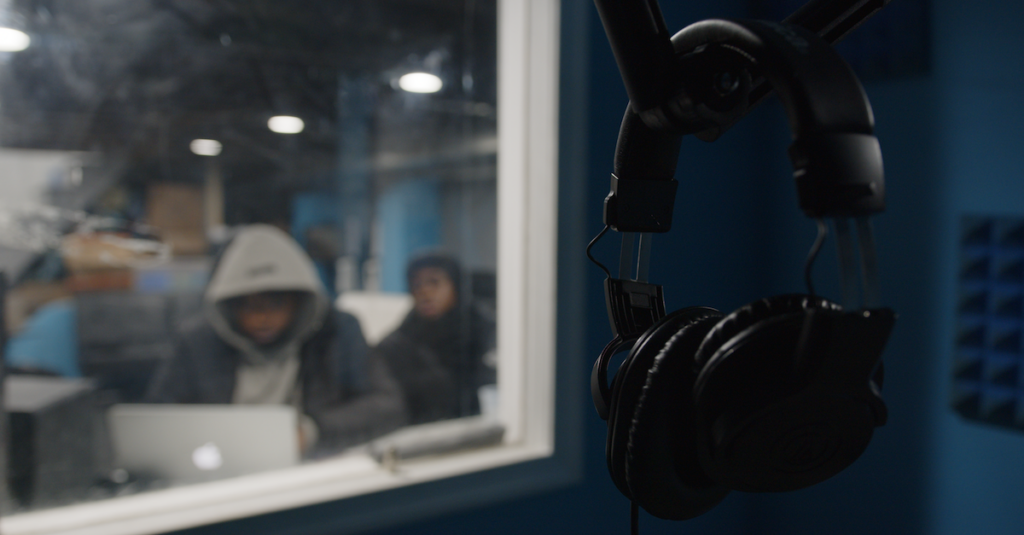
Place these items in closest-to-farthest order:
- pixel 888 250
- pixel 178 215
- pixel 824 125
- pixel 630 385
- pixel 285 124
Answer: pixel 824 125
pixel 630 385
pixel 888 250
pixel 178 215
pixel 285 124

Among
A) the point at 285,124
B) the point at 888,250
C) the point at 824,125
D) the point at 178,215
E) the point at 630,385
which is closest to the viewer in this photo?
the point at 824,125

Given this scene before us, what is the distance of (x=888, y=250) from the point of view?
1.34 metres

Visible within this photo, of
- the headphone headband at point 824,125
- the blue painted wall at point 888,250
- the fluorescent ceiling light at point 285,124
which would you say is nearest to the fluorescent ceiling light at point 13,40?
the fluorescent ceiling light at point 285,124

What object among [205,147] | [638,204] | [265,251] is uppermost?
[205,147]

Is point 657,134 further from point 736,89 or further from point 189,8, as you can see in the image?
point 189,8

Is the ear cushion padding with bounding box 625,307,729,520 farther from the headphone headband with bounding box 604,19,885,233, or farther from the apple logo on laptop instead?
the apple logo on laptop

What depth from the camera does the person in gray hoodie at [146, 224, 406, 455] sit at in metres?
1.53

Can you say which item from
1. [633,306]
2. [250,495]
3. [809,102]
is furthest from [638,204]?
[250,495]

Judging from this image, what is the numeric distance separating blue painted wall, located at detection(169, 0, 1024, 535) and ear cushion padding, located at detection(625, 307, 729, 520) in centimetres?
80

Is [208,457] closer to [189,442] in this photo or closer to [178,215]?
[189,442]

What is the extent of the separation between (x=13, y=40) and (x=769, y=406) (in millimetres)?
1427

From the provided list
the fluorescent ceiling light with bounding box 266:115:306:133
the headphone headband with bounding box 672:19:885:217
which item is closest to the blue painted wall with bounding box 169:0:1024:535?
the fluorescent ceiling light with bounding box 266:115:306:133

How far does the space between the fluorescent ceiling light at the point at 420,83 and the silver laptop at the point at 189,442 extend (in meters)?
0.86

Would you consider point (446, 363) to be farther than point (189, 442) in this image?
Yes
